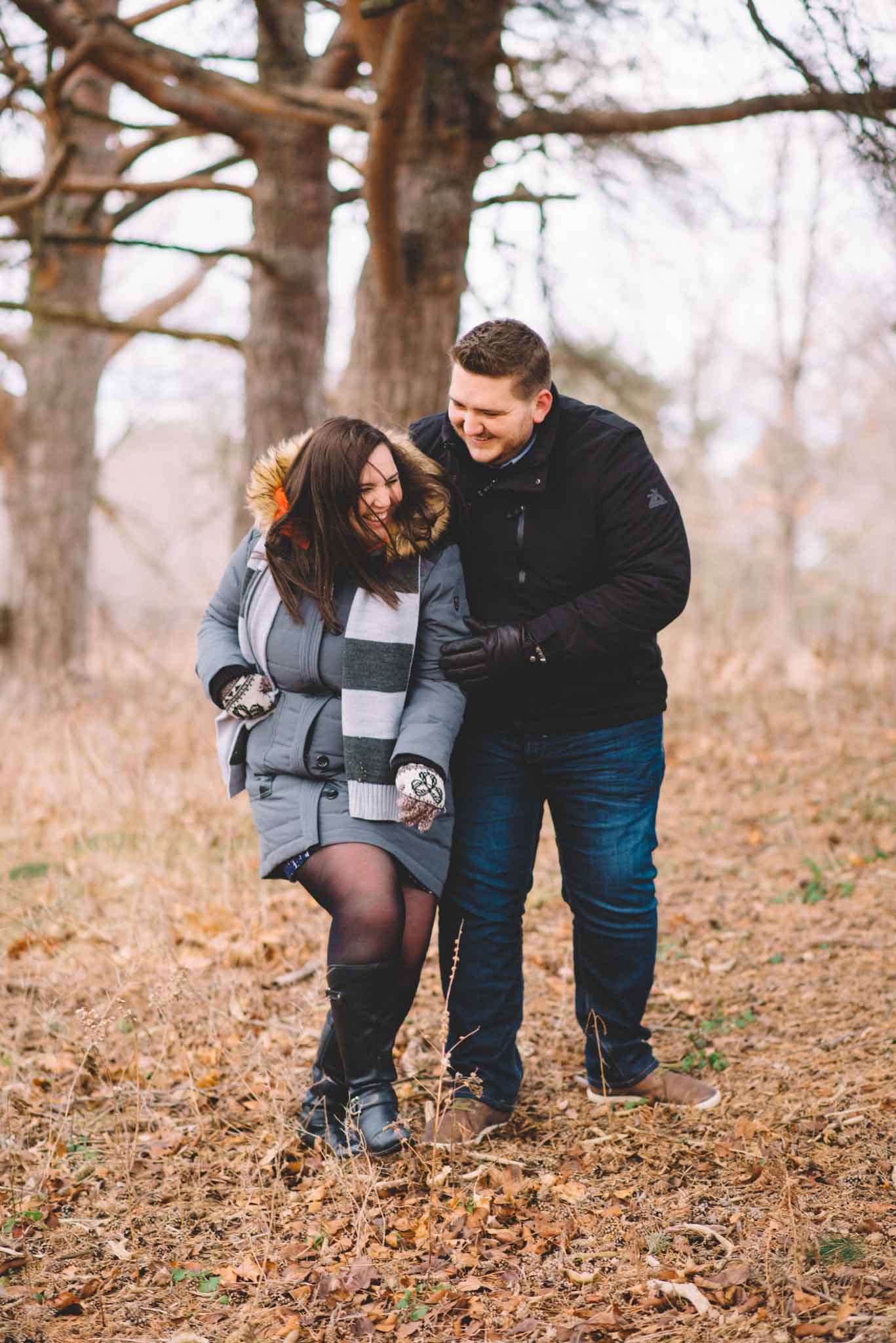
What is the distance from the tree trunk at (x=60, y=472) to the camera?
9.85 meters

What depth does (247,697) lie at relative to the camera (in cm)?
298

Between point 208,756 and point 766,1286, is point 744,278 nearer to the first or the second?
point 208,756

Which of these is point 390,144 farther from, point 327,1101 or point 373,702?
point 327,1101

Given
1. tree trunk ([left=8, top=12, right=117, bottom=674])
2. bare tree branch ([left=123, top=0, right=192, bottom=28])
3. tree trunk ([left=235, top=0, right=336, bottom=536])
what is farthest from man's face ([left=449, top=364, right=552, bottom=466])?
tree trunk ([left=8, top=12, right=117, bottom=674])

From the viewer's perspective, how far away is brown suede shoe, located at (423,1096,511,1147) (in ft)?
10.2

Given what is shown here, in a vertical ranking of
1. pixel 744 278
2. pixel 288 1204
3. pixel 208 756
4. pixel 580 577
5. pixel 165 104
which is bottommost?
pixel 288 1204

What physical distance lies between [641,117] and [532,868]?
415 cm

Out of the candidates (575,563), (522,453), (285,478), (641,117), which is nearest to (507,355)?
(522,453)

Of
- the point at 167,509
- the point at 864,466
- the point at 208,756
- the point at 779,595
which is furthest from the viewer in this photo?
the point at 167,509

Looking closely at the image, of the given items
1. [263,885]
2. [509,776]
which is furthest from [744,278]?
[509,776]

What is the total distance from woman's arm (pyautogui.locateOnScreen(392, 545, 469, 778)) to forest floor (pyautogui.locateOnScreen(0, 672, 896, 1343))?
96cm

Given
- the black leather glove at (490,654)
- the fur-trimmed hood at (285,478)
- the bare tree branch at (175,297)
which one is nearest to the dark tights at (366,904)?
the black leather glove at (490,654)

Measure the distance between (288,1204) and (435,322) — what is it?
431 centimetres

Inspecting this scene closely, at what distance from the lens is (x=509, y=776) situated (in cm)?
318
